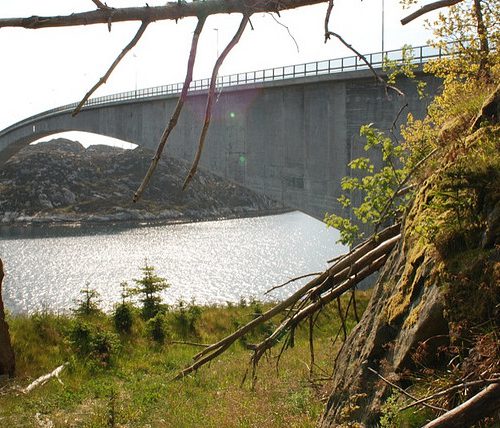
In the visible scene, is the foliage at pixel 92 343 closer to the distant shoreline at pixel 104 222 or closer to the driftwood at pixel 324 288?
the driftwood at pixel 324 288

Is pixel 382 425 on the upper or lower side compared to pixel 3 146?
lower

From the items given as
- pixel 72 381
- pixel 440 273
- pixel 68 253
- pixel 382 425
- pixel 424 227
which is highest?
pixel 424 227

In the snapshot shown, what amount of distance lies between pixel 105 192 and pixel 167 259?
43485mm

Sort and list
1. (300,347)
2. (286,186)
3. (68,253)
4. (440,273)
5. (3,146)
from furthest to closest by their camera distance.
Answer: (3,146) → (68,253) → (286,186) → (300,347) → (440,273)

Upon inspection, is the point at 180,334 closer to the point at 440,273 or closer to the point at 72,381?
the point at 72,381

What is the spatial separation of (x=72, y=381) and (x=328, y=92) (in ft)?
66.4

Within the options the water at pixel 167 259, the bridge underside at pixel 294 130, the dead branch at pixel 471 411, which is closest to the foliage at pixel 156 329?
the bridge underside at pixel 294 130

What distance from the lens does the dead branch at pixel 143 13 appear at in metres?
2.12

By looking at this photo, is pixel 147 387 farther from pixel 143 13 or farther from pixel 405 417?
pixel 143 13

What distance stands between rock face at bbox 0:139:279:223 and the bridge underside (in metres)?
35.2

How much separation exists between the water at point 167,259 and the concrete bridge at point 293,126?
688 cm

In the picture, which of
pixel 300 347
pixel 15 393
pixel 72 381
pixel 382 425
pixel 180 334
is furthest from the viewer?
pixel 180 334

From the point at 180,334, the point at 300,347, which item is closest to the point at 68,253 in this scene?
the point at 180,334

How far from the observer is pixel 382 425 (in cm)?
339
